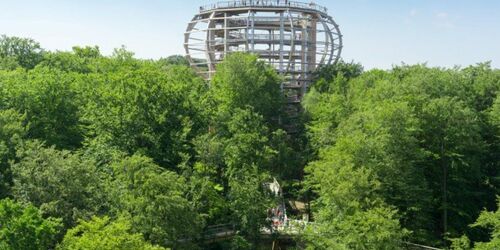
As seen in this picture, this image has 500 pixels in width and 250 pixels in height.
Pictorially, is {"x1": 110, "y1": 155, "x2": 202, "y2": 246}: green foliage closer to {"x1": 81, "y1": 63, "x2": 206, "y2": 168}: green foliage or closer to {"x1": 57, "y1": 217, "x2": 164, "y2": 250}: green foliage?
{"x1": 57, "y1": 217, "x2": 164, "y2": 250}: green foliage

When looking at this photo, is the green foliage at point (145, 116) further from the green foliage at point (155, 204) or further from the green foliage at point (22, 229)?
the green foliage at point (22, 229)

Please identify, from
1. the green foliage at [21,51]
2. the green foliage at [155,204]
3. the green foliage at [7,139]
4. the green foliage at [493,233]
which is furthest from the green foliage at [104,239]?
the green foliage at [21,51]

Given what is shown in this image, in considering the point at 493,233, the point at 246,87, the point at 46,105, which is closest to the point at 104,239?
the point at 493,233

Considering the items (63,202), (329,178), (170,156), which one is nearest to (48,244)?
(63,202)

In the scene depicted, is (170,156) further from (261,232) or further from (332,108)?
(332,108)

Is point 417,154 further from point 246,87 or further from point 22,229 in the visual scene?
point 22,229
